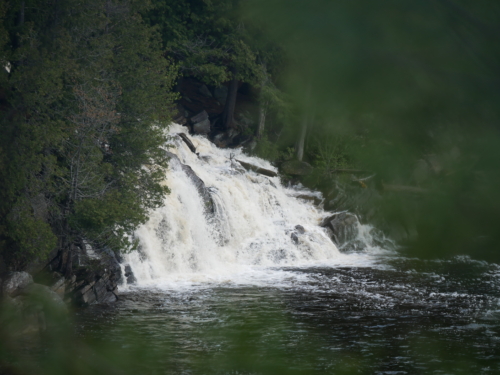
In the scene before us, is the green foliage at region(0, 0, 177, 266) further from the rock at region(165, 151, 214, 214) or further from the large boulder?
the large boulder

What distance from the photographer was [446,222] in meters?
1.24

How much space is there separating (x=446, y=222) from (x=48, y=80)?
12626 mm

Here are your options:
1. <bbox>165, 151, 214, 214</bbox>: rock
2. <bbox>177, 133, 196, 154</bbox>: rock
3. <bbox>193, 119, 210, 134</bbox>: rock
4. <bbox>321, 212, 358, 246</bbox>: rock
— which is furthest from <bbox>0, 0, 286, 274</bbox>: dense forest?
<bbox>193, 119, 210, 134</bbox>: rock

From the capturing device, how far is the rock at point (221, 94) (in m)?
33.3

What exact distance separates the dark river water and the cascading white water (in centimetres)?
174

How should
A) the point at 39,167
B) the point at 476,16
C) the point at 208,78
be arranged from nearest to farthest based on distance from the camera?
the point at 476,16 → the point at 39,167 → the point at 208,78

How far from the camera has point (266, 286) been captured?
14.0m

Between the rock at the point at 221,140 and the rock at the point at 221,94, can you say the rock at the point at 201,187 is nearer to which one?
the rock at the point at 221,140

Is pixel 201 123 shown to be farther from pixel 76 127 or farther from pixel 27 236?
pixel 27 236

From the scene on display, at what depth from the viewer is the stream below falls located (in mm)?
1199

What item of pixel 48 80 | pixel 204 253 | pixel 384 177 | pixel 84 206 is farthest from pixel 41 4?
pixel 384 177

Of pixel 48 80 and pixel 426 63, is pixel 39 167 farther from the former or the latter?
pixel 426 63

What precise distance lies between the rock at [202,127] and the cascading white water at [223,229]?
348 centimetres

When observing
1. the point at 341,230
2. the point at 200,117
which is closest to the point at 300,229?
the point at 341,230
